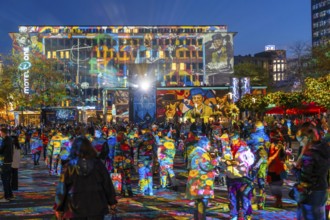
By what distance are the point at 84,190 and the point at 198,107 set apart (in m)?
60.3

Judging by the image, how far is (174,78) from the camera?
98.7 metres

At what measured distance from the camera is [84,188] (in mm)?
5191

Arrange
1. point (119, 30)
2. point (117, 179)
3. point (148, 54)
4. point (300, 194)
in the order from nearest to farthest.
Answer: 1. point (300, 194)
2. point (117, 179)
3. point (148, 54)
4. point (119, 30)

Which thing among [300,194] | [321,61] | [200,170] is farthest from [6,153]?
[321,61]

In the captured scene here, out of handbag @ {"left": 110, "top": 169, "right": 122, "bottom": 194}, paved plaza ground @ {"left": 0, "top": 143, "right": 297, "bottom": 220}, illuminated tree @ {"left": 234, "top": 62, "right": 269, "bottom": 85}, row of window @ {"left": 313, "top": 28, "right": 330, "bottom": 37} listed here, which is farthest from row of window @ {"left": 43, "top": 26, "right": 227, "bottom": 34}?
handbag @ {"left": 110, "top": 169, "right": 122, "bottom": 194}

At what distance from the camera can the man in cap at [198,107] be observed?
64.7 m

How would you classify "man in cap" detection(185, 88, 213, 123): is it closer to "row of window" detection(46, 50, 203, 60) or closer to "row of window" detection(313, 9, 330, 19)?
"row of window" detection(46, 50, 203, 60)

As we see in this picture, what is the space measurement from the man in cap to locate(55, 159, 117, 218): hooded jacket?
59.3 m

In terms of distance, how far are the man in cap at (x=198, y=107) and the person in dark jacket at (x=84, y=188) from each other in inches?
2334

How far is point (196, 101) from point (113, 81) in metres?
35.6

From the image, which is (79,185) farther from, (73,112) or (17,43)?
(17,43)

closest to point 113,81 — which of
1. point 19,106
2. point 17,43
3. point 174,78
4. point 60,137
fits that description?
point 174,78

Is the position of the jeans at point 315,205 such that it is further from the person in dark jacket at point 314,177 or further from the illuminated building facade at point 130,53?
the illuminated building facade at point 130,53

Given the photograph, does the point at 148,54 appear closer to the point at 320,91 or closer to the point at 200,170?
the point at 320,91
